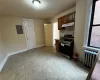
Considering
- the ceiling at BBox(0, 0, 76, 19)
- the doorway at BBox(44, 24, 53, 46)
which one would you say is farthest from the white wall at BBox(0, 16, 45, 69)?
the doorway at BBox(44, 24, 53, 46)

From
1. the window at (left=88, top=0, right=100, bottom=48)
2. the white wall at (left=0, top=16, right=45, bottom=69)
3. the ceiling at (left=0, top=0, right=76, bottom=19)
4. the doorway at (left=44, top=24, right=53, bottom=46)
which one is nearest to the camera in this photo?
the window at (left=88, top=0, right=100, bottom=48)

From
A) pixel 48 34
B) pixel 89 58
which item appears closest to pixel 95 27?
pixel 89 58

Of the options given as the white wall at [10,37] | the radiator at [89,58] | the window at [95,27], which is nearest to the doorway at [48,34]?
the white wall at [10,37]

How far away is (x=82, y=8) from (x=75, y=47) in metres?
1.65

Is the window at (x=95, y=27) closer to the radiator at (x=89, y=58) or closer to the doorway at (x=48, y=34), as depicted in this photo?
the radiator at (x=89, y=58)

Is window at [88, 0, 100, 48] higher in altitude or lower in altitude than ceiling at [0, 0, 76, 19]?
lower

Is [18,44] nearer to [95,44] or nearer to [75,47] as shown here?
[75,47]

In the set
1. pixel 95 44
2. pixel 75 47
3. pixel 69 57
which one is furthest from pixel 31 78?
pixel 95 44

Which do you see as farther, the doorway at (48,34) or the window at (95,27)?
the doorway at (48,34)

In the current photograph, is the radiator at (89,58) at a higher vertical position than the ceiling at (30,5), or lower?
lower

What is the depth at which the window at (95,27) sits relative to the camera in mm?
2100

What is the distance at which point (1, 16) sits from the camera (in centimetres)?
360

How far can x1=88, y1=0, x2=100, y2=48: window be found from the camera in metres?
2.10

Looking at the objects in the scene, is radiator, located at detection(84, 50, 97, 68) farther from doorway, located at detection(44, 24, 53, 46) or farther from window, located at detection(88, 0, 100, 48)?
doorway, located at detection(44, 24, 53, 46)
